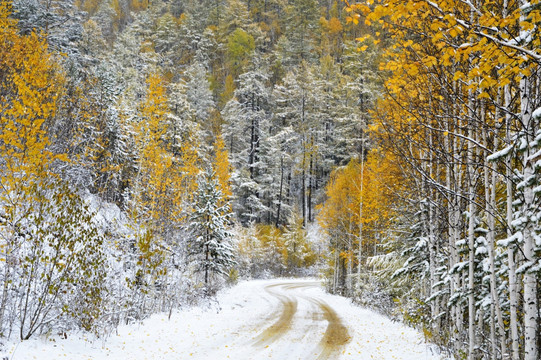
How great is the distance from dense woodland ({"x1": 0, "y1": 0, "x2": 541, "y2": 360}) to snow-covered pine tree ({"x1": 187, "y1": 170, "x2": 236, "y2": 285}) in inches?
4.2

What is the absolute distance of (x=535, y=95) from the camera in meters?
3.81

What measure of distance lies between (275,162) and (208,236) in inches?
854

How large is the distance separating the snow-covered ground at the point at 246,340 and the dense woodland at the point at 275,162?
480 millimetres

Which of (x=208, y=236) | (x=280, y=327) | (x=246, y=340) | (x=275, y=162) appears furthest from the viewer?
(x=275, y=162)

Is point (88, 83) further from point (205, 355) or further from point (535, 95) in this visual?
point (535, 95)

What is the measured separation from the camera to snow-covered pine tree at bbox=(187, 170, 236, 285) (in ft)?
50.9

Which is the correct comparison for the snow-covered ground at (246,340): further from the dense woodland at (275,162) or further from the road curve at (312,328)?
the dense woodland at (275,162)

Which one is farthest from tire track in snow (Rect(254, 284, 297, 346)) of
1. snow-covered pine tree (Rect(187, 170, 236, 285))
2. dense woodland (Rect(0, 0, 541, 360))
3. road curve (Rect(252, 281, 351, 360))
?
snow-covered pine tree (Rect(187, 170, 236, 285))

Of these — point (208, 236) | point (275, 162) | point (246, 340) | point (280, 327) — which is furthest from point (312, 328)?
point (275, 162)

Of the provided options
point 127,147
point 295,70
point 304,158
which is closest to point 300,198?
point 304,158

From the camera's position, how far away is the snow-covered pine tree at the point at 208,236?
50.9 feet

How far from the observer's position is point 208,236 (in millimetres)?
15766

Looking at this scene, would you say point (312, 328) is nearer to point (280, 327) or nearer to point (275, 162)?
point (280, 327)

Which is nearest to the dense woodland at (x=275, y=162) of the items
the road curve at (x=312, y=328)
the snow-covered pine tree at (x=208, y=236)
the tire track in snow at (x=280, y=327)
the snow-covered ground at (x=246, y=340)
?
the snow-covered pine tree at (x=208, y=236)
